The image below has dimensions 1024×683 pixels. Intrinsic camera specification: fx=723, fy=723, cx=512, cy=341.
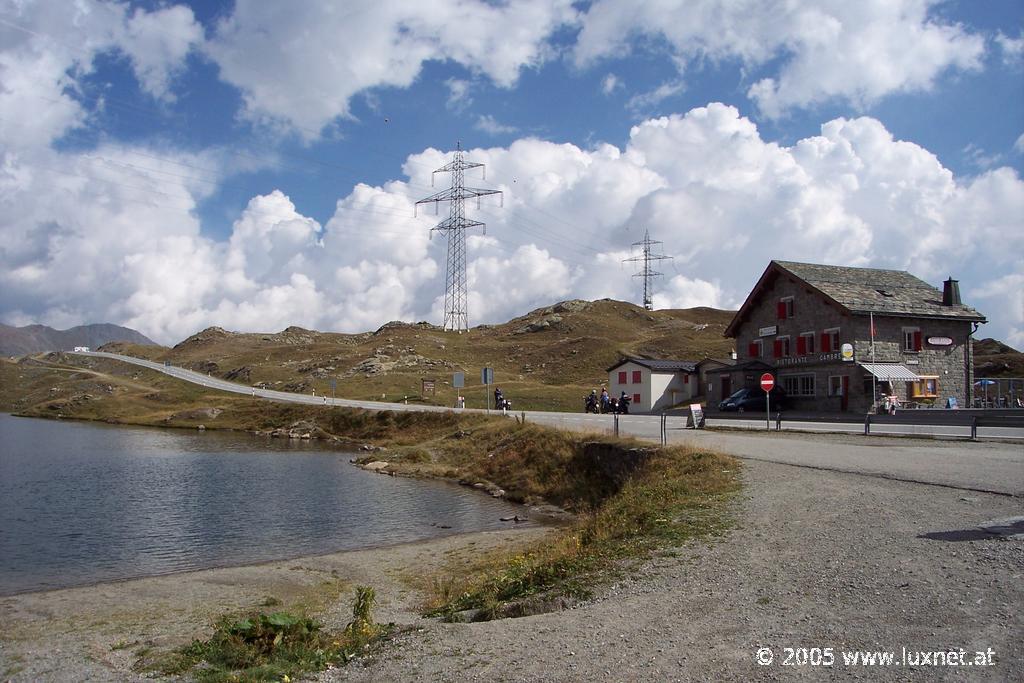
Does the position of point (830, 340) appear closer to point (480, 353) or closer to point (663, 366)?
point (663, 366)

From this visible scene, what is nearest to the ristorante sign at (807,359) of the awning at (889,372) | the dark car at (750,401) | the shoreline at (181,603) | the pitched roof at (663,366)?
the awning at (889,372)

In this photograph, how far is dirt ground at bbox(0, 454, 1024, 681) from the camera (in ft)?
25.7

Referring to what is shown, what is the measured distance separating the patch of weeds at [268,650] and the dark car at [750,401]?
4681cm

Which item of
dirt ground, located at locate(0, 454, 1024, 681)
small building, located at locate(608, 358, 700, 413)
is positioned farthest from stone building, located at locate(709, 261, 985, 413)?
dirt ground, located at locate(0, 454, 1024, 681)

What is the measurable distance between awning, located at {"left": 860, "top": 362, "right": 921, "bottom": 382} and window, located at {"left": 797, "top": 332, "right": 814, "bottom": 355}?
490 centimetres

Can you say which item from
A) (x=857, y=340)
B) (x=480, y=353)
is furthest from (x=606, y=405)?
(x=480, y=353)

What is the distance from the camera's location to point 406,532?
2362 centimetres

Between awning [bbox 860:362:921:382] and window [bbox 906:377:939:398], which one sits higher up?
awning [bbox 860:362:921:382]

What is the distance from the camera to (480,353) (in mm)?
129000

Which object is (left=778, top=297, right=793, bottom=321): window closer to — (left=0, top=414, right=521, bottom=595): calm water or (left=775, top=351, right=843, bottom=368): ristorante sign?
(left=775, top=351, right=843, bottom=368): ristorante sign

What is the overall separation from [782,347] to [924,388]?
1044 cm

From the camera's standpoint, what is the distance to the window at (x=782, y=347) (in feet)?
189

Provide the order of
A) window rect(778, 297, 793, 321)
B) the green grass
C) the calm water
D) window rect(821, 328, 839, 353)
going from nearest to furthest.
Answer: the green grass, the calm water, window rect(821, 328, 839, 353), window rect(778, 297, 793, 321)

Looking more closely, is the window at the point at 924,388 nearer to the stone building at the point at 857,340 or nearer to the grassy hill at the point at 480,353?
the stone building at the point at 857,340
